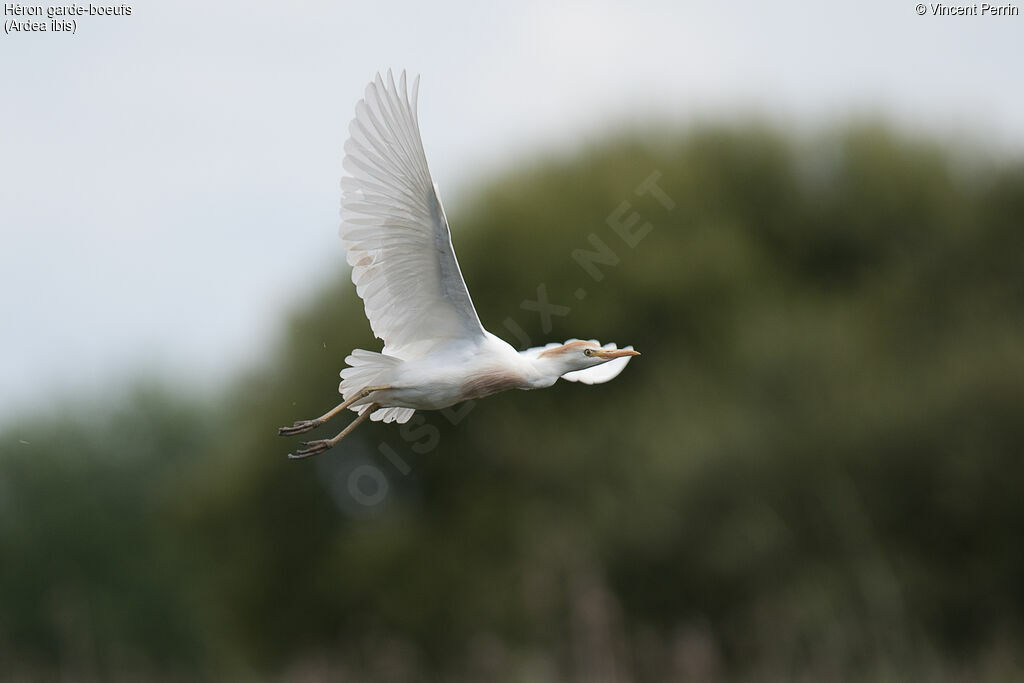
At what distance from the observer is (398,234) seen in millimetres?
4129

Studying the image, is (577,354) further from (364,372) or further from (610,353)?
(364,372)

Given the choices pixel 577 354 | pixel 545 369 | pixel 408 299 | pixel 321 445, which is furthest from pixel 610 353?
pixel 321 445

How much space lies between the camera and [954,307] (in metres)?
22.3

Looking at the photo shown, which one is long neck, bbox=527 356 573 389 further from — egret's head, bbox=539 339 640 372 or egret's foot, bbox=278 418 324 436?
egret's foot, bbox=278 418 324 436

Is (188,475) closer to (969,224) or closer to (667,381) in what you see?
(667,381)

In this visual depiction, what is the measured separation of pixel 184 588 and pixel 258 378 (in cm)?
1430

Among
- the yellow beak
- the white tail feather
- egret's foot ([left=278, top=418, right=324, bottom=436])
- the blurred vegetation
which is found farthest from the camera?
the blurred vegetation

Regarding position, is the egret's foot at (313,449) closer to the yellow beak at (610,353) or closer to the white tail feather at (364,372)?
the white tail feather at (364,372)

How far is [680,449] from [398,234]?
1638 centimetres

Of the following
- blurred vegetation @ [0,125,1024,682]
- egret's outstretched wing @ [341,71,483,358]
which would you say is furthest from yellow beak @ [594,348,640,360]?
blurred vegetation @ [0,125,1024,682]

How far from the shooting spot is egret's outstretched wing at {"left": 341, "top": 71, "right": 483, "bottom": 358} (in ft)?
12.9

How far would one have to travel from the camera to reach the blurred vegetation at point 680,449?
741 inches

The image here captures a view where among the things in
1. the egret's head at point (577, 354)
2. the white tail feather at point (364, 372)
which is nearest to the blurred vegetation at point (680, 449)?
the white tail feather at point (364, 372)

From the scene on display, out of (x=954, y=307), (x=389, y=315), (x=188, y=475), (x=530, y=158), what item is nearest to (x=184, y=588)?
(x=188, y=475)
